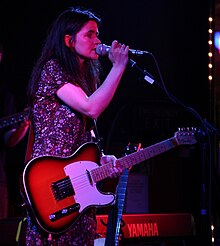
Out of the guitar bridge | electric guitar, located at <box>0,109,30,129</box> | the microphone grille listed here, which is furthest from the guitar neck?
electric guitar, located at <box>0,109,30,129</box>

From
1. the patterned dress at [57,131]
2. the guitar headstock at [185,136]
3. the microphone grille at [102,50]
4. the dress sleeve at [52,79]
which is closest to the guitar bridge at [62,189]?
the patterned dress at [57,131]

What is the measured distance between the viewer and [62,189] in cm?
239

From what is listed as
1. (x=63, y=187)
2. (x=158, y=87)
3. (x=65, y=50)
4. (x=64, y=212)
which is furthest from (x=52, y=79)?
(x=158, y=87)

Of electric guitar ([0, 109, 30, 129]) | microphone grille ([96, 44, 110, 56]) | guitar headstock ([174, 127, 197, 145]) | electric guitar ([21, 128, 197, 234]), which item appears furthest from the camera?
electric guitar ([0, 109, 30, 129])

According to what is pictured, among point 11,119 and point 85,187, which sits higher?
point 11,119

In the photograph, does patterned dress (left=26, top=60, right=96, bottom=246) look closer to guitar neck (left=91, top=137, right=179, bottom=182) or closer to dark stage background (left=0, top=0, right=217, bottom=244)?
guitar neck (left=91, top=137, right=179, bottom=182)

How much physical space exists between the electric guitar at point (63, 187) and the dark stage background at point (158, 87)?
2267 millimetres

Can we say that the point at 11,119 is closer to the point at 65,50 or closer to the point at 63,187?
the point at 65,50

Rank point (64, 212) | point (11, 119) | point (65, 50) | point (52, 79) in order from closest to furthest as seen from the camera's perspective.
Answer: point (64, 212) → point (52, 79) → point (65, 50) → point (11, 119)

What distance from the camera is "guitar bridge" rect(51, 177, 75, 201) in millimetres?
2377

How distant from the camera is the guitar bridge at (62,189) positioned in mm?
2377

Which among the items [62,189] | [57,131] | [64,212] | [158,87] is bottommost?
[64,212]

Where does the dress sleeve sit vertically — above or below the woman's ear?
below

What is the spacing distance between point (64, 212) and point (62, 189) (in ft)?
0.39
